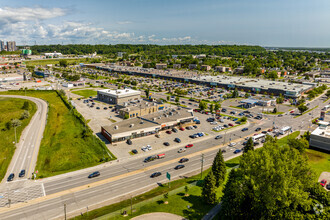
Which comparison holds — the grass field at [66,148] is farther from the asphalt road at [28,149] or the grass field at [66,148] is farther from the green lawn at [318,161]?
the green lawn at [318,161]

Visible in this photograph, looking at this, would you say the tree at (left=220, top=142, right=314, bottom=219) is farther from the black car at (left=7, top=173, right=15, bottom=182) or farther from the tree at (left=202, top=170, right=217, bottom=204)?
the black car at (left=7, top=173, right=15, bottom=182)

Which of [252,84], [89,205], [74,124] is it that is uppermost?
[252,84]

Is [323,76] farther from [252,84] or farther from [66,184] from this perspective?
[66,184]

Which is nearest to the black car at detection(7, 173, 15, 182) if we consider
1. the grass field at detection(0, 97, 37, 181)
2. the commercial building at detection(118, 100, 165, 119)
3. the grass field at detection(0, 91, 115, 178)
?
the grass field at detection(0, 97, 37, 181)

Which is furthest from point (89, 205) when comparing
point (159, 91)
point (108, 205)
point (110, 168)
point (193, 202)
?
point (159, 91)

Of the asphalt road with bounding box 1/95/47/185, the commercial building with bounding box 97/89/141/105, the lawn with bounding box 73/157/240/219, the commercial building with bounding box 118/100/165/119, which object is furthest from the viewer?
the commercial building with bounding box 97/89/141/105

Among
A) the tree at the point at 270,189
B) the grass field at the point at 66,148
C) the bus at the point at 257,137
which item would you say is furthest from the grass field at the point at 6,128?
the bus at the point at 257,137
